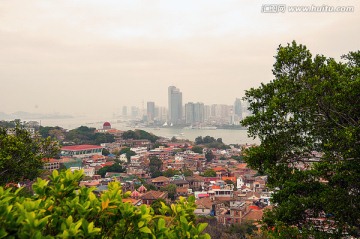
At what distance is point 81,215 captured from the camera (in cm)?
162

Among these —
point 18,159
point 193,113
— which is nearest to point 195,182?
point 18,159

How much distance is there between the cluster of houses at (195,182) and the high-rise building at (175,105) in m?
66.0

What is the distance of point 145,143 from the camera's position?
2009 inches

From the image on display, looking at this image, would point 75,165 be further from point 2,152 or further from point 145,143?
point 2,152

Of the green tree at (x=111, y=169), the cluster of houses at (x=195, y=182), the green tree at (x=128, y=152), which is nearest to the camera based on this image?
the cluster of houses at (x=195, y=182)

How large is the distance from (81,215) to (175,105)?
111711mm

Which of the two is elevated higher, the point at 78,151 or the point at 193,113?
the point at 193,113

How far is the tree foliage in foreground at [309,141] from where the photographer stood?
391 cm

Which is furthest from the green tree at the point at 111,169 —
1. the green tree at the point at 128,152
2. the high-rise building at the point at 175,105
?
the high-rise building at the point at 175,105

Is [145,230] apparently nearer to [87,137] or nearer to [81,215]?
[81,215]

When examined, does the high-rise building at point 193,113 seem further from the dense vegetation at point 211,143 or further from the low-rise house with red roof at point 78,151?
the low-rise house with red roof at point 78,151

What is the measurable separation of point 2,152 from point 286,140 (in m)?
5.92

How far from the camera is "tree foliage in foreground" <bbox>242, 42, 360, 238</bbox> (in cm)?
391

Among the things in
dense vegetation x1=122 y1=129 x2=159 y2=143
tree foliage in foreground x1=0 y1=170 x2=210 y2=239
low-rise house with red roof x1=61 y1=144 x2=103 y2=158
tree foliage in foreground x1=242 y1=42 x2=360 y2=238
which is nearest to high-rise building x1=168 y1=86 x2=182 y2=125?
dense vegetation x1=122 y1=129 x2=159 y2=143
